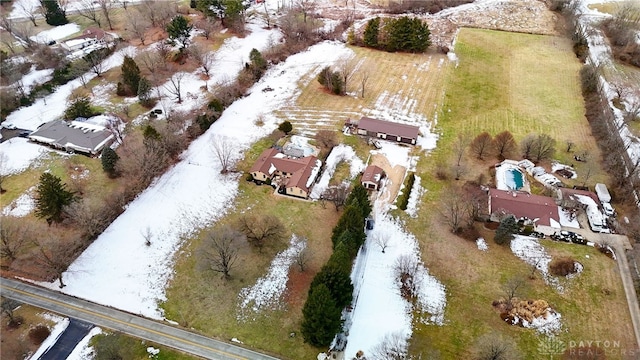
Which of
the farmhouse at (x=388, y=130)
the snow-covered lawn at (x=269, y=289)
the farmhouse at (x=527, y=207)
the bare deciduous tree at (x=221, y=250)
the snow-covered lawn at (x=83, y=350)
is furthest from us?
the farmhouse at (x=388, y=130)

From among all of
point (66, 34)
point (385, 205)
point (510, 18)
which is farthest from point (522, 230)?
point (66, 34)

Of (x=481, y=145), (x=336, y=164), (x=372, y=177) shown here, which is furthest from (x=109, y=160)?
(x=481, y=145)

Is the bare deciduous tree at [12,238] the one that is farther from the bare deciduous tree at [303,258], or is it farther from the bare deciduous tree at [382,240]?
the bare deciduous tree at [382,240]

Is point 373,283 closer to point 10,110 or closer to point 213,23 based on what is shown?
point 10,110

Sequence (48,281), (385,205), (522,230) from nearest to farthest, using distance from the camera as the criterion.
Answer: (48,281) < (522,230) < (385,205)

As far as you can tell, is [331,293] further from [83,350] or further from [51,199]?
[51,199]

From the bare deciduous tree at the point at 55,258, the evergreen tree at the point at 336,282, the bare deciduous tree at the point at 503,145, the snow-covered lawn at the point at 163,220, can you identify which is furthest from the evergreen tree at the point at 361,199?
the bare deciduous tree at the point at 55,258

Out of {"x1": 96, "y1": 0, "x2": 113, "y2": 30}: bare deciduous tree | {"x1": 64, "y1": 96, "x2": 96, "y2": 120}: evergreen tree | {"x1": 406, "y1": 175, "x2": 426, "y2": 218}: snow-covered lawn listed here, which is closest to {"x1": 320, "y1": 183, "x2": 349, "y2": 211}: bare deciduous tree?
{"x1": 406, "y1": 175, "x2": 426, "y2": 218}: snow-covered lawn
